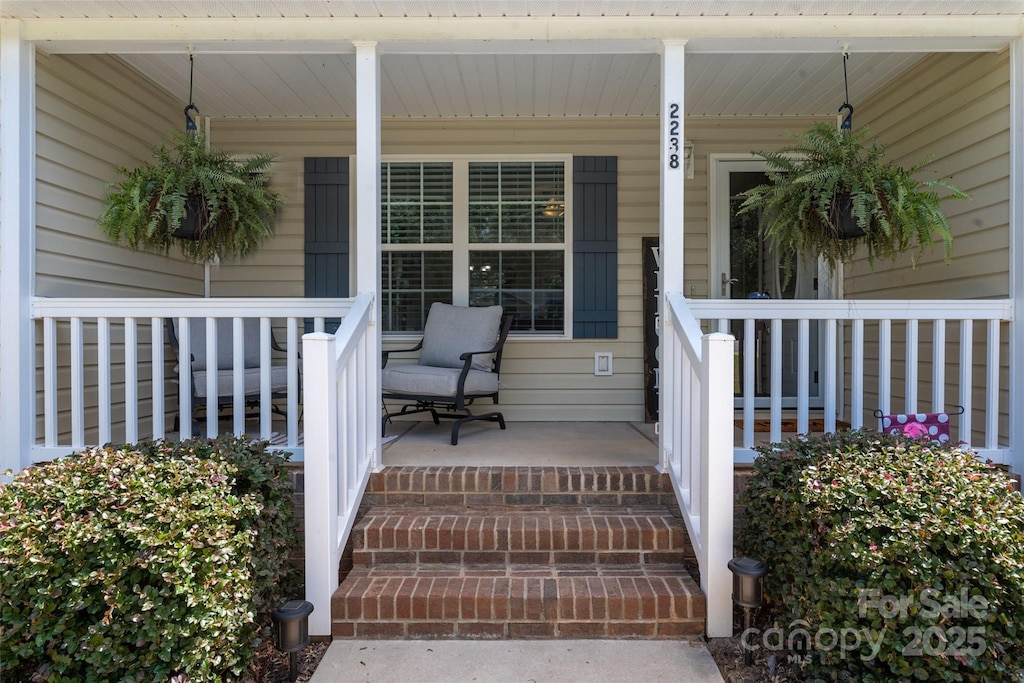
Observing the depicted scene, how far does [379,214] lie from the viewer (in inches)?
116

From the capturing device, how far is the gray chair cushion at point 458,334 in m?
4.00

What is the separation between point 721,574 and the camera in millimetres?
2184

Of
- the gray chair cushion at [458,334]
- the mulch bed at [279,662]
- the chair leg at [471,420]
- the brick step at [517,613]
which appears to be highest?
the gray chair cushion at [458,334]

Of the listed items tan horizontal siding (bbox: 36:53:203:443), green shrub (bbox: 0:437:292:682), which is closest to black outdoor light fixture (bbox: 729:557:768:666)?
green shrub (bbox: 0:437:292:682)

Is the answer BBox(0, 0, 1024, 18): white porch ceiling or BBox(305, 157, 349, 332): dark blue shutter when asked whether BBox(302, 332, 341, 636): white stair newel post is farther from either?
BBox(305, 157, 349, 332): dark blue shutter

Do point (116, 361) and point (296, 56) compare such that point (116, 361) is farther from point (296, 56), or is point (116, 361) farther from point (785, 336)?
point (785, 336)

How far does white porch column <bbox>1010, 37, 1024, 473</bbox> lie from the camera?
9.07 feet

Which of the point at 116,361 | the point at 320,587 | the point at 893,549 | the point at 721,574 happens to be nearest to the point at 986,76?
the point at 893,549

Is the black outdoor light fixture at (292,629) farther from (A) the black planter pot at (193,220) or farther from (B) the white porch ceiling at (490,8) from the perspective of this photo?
(B) the white porch ceiling at (490,8)

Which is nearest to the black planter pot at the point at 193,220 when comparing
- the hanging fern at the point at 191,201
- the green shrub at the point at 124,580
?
the hanging fern at the point at 191,201

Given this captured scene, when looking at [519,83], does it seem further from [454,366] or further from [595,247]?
[454,366]

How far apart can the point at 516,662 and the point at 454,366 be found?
2.22 m

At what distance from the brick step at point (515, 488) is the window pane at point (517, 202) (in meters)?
2.18

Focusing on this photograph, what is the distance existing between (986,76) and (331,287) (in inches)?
159
